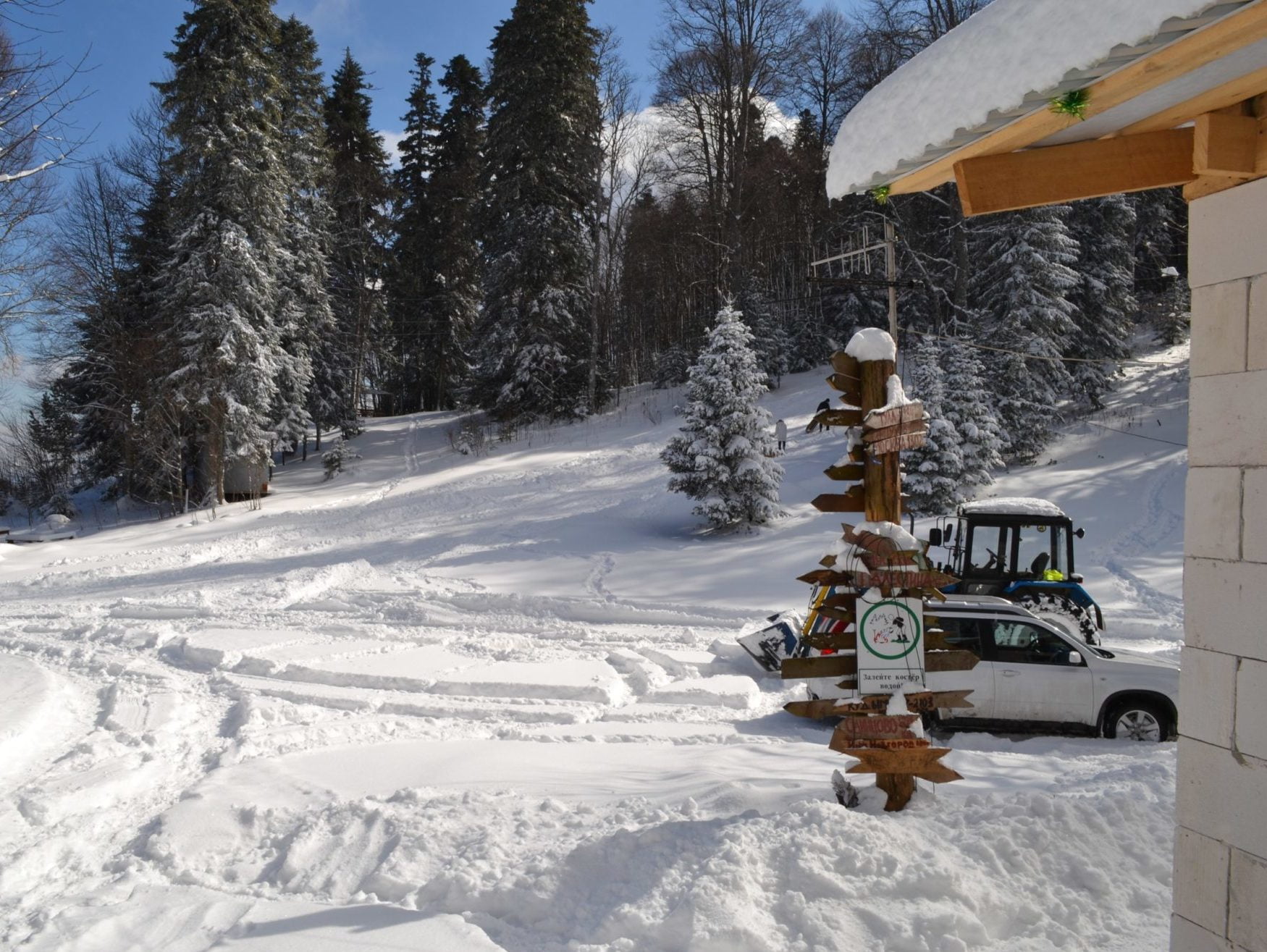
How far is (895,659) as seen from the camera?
17.4 ft

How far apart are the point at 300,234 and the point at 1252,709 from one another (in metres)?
32.2

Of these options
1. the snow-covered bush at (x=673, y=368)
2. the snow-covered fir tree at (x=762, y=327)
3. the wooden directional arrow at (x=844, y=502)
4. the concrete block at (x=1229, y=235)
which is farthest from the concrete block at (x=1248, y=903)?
the snow-covered bush at (x=673, y=368)

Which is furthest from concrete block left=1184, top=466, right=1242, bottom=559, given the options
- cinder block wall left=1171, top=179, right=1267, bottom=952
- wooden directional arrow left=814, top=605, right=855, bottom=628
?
wooden directional arrow left=814, top=605, right=855, bottom=628

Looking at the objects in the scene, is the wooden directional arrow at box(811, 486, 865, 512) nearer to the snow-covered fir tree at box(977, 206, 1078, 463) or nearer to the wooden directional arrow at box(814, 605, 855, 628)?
the wooden directional arrow at box(814, 605, 855, 628)

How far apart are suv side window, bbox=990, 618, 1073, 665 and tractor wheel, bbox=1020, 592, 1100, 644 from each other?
6.39 feet

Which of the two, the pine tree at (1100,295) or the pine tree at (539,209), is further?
the pine tree at (539,209)

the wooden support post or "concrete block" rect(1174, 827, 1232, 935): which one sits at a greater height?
the wooden support post

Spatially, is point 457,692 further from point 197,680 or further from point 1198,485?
point 1198,485

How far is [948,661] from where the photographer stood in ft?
17.9

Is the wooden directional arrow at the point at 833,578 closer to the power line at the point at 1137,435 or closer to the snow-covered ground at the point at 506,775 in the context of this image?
the snow-covered ground at the point at 506,775

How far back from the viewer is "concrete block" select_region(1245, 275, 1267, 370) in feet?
10.00

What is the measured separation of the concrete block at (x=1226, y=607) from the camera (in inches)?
120

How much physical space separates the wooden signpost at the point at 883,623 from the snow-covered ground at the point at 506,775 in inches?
15.5

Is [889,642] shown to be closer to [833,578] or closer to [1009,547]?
[833,578]
